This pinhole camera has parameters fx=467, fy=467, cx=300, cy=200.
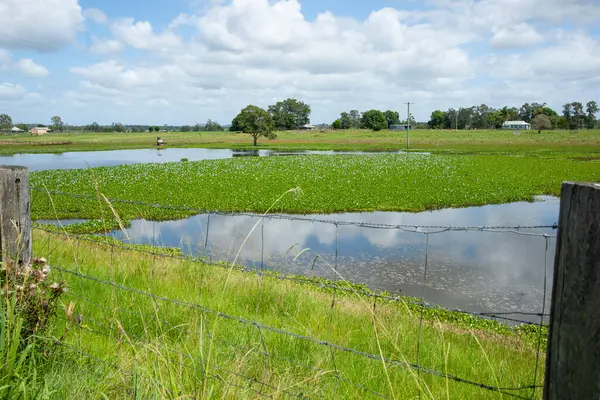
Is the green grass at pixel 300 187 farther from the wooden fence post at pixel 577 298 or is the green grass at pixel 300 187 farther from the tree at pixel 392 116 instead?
the tree at pixel 392 116

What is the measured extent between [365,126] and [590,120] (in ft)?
214

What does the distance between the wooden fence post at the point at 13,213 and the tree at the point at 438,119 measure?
15921 cm

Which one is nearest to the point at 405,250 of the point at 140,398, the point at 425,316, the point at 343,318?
the point at 425,316

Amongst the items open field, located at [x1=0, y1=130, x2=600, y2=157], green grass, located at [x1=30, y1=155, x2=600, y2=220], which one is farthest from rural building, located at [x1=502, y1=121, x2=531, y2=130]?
green grass, located at [x1=30, y1=155, x2=600, y2=220]

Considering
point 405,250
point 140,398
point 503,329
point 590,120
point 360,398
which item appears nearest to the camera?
point 140,398

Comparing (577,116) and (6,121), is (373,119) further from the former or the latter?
(6,121)

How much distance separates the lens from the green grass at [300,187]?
19062 mm

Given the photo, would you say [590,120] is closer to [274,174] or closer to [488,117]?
[488,117]

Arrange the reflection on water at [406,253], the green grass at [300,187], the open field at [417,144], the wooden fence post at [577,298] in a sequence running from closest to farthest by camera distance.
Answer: the wooden fence post at [577,298] < the reflection on water at [406,253] < the green grass at [300,187] < the open field at [417,144]

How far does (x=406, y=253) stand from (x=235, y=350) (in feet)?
34.2

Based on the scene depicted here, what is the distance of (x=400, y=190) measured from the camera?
23594 millimetres

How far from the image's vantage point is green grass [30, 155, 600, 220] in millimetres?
19062

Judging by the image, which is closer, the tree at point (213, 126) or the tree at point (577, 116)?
the tree at point (577, 116)

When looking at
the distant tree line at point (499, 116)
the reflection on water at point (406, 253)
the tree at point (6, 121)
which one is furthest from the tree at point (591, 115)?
the tree at point (6, 121)
